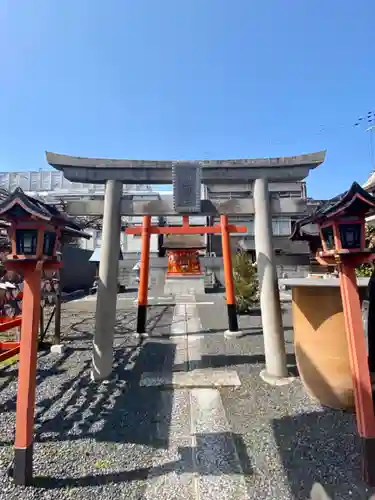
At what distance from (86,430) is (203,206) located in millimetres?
3771

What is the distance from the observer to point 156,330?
29.3 ft

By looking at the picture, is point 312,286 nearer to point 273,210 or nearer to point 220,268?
point 273,210

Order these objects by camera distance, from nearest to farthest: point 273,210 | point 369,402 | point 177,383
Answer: point 369,402, point 177,383, point 273,210

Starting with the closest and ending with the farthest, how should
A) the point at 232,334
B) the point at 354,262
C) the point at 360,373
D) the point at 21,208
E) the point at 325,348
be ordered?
the point at 360,373, the point at 21,208, the point at 354,262, the point at 325,348, the point at 232,334

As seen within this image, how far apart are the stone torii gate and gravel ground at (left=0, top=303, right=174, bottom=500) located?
71 centimetres

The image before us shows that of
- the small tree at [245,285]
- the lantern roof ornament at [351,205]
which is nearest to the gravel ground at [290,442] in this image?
the lantern roof ornament at [351,205]

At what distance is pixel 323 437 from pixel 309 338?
122cm

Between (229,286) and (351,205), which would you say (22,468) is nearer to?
(351,205)

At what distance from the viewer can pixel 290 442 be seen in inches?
125

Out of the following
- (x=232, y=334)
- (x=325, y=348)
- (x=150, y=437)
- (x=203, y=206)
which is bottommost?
(x=150, y=437)

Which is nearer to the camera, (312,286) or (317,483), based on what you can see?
(317,483)

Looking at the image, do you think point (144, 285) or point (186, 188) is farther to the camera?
point (144, 285)

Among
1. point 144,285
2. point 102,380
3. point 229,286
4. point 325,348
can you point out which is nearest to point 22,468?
point 102,380

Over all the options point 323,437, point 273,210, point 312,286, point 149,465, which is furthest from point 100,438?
point 273,210
